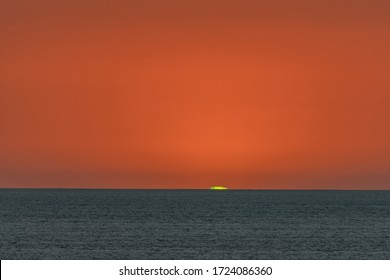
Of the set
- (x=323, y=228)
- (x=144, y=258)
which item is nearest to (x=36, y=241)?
(x=144, y=258)

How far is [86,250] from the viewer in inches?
3462

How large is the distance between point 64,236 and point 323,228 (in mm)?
39934

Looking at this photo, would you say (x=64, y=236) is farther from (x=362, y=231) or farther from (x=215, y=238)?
(x=362, y=231)

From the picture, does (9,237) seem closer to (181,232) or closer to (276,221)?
(181,232)

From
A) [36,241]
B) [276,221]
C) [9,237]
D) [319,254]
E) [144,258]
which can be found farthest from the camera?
[276,221]

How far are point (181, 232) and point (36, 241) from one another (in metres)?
23.0

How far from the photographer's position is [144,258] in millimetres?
81750

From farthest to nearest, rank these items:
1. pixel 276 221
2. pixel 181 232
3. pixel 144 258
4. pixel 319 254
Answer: pixel 276 221 → pixel 181 232 → pixel 319 254 → pixel 144 258

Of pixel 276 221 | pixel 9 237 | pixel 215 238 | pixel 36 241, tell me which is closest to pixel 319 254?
pixel 215 238
